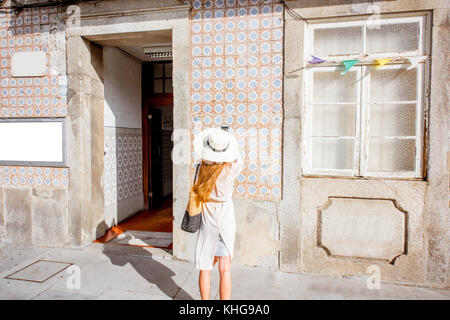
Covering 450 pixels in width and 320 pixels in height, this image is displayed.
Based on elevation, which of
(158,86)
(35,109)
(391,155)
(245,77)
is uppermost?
(158,86)

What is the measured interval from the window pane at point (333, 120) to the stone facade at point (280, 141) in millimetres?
241

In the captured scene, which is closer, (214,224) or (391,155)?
(214,224)

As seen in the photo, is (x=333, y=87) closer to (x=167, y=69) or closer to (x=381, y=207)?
(x=381, y=207)

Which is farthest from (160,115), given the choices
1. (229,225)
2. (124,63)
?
(229,225)

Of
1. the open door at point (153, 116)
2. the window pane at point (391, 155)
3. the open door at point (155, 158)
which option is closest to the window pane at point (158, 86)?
the open door at point (153, 116)

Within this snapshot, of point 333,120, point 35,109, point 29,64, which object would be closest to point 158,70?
point 29,64

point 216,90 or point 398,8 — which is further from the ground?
point 398,8

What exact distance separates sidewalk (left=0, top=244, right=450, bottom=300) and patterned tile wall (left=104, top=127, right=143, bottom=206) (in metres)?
1.59

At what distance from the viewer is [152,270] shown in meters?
3.59

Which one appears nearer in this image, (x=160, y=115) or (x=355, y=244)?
(x=355, y=244)

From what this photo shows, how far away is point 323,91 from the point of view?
3584 millimetres

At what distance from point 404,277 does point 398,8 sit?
3.09 metres

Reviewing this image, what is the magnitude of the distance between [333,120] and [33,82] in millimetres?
4347
